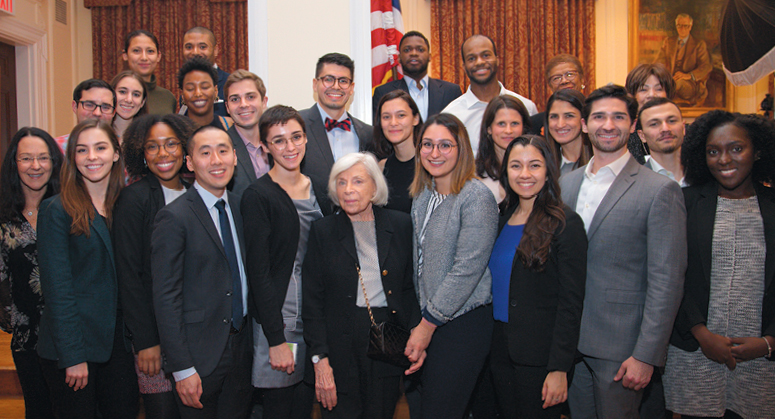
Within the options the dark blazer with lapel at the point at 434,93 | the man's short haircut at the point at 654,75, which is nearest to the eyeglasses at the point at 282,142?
the dark blazer with lapel at the point at 434,93

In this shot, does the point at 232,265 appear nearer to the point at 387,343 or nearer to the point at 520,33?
the point at 387,343

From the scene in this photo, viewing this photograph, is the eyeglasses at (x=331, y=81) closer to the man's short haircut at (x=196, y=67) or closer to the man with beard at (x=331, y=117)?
the man with beard at (x=331, y=117)

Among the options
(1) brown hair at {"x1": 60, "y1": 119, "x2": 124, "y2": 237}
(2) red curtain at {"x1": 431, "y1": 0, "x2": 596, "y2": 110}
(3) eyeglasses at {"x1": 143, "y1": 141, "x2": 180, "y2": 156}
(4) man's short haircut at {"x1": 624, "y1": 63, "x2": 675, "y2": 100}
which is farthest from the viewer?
(2) red curtain at {"x1": 431, "y1": 0, "x2": 596, "y2": 110}

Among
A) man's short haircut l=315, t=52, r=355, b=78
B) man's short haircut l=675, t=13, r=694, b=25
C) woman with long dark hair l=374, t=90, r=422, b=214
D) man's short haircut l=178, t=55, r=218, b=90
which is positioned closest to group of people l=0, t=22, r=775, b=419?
woman with long dark hair l=374, t=90, r=422, b=214

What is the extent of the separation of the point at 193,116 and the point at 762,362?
10.7 feet

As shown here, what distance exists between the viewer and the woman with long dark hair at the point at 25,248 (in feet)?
8.07

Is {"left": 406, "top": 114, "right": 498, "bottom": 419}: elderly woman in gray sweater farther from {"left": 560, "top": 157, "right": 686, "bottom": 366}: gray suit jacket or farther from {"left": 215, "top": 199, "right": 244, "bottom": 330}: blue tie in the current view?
{"left": 215, "top": 199, "right": 244, "bottom": 330}: blue tie

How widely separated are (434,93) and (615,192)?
2.42 meters

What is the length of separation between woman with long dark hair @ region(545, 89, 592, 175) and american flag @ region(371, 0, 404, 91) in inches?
76.3

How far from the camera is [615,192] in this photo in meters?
2.14

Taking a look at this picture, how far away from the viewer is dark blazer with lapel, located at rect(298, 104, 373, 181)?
294 cm

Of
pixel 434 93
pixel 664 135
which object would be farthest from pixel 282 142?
pixel 434 93

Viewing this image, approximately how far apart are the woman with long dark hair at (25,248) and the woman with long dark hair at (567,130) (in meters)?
2.59

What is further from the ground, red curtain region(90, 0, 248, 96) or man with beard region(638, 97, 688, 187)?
red curtain region(90, 0, 248, 96)
